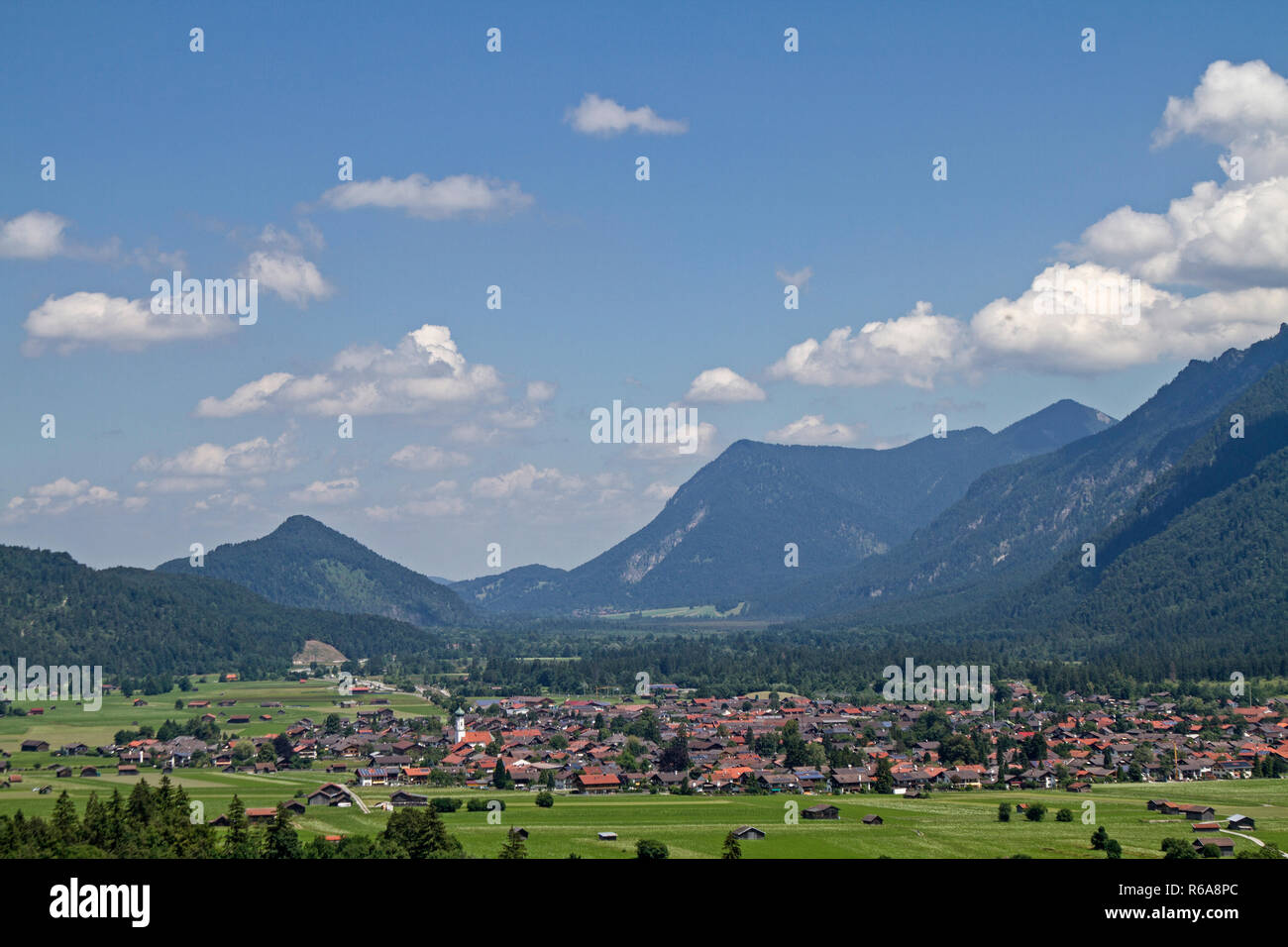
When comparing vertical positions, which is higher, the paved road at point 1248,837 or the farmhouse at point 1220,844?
the farmhouse at point 1220,844

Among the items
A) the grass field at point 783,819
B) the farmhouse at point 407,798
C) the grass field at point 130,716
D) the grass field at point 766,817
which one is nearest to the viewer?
the grass field at point 783,819

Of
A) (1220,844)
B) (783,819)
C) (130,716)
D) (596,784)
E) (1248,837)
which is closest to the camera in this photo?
(1220,844)

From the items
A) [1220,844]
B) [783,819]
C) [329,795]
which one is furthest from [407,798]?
[1220,844]

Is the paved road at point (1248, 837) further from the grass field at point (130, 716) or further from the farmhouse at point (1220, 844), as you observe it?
the grass field at point (130, 716)

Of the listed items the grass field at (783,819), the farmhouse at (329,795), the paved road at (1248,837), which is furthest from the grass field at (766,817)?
the farmhouse at (329,795)

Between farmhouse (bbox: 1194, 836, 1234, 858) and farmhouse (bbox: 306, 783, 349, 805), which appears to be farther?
farmhouse (bbox: 306, 783, 349, 805)

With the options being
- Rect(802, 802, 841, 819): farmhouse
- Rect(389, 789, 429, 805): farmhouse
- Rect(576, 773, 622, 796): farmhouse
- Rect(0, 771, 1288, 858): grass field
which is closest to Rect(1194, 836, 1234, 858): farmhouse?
Rect(0, 771, 1288, 858): grass field

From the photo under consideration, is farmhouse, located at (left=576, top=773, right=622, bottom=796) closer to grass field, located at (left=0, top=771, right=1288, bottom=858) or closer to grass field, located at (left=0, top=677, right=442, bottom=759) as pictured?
grass field, located at (left=0, top=771, right=1288, bottom=858)

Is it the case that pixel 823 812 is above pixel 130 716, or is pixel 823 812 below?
below

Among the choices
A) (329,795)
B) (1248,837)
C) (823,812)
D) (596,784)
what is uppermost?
(1248,837)

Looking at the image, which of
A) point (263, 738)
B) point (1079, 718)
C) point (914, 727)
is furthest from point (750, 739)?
point (263, 738)

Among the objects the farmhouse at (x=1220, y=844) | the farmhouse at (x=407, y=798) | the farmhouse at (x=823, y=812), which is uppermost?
the farmhouse at (x=1220, y=844)

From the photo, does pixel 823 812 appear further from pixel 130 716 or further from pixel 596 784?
pixel 130 716
